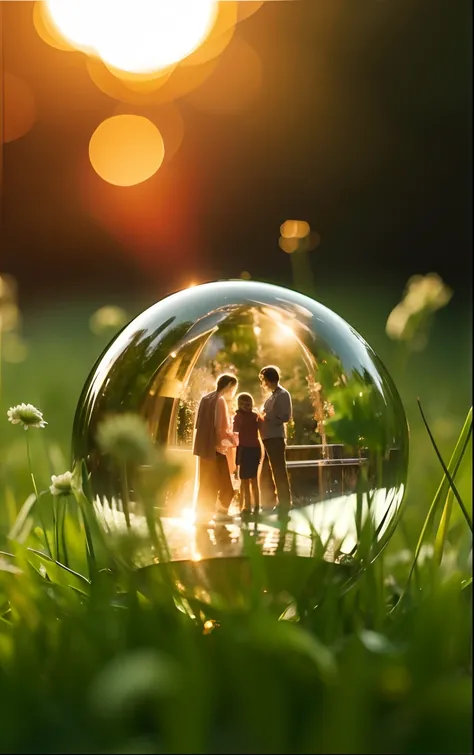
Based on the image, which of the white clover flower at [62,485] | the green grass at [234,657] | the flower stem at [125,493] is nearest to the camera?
the green grass at [234,657]

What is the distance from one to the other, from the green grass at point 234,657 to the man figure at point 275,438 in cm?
11

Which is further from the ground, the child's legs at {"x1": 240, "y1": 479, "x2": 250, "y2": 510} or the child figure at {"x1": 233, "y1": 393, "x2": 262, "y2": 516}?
the child figure at {"x1": 233, "y1": 393, "x2": 262, "y2": 516}

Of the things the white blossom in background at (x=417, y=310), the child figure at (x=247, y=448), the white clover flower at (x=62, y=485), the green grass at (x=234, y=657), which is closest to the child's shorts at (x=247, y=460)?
the child figure at (x=247, y=448)

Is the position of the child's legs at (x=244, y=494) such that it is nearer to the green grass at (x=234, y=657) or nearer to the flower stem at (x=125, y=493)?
the green grass at (x=234, y=657)

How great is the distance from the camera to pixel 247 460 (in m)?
1.52

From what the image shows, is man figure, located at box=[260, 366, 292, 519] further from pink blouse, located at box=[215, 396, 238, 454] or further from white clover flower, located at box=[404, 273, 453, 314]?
white clover flower, located at box=[404, 273, 453, 314]

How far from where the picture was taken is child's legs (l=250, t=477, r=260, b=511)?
1521mm

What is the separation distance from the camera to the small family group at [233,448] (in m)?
1.52

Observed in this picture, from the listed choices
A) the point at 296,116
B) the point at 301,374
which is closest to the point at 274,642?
the point at 301,374

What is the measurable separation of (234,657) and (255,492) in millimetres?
312

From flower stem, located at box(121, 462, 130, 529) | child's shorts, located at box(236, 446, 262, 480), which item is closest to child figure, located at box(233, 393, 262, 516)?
child's shorts, located at box(236, 446, 262, 480)

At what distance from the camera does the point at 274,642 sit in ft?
4.11

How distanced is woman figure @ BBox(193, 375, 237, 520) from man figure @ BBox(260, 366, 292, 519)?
0.06 metres

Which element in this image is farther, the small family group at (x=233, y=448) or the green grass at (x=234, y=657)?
the small family group at (x=233, y=448)
